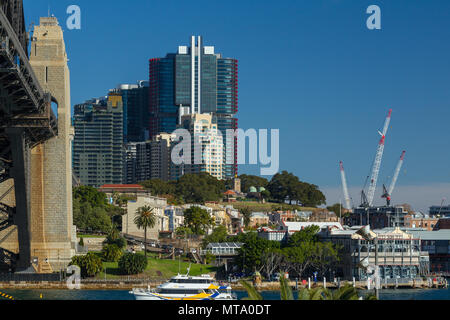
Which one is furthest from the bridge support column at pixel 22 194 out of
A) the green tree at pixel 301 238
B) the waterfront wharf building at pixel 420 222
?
the waterfront wharf building at pixel 420 222

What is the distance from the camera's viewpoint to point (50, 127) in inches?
2758

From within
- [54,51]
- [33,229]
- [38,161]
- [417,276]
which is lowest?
[417,276]

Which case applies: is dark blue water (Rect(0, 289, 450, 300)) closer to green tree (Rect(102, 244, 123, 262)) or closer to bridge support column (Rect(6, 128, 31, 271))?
bridge support column (Rect(6, 128, 31, 271))

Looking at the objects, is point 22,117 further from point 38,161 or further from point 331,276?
point 331,276

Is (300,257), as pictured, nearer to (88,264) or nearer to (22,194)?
(88,264)

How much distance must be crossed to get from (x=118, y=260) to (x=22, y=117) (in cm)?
3405

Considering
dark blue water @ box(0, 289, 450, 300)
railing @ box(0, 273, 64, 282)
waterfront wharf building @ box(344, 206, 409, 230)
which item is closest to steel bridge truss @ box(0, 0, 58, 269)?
railing @ box(0, 273, 64, 282)

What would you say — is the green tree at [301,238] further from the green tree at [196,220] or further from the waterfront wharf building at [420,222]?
the waterfront wharf building at [420,222]

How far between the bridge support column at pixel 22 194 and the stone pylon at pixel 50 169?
2924 millimetres

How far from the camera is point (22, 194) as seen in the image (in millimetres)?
70875

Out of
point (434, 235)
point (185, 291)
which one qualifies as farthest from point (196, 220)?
point (185, 291)

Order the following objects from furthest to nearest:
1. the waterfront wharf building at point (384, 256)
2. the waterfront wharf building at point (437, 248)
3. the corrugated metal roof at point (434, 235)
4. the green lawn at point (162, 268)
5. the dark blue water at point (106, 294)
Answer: the corrugated metal roof at point (434, 235), the waterfront wharf building at point (437, 248), the waterfront wharf building at point (384, 256), the green lawn at point (162, 268), the dark blue water at point (106, 294)

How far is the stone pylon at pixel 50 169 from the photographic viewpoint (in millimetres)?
77062
